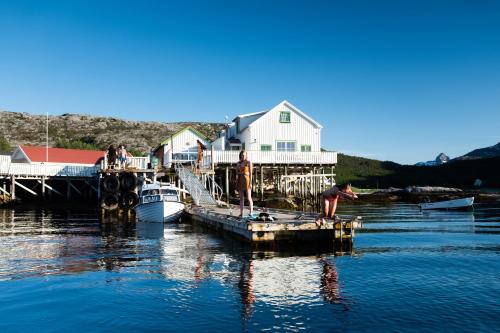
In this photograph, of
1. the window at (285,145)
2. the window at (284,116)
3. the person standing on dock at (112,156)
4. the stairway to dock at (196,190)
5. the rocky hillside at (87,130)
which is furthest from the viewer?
the rocky hillside at (87,130)

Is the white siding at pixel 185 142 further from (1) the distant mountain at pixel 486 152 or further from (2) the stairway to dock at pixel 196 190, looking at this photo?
(1) the distant mountain at pixel 486 152

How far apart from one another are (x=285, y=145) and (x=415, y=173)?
54070 mm

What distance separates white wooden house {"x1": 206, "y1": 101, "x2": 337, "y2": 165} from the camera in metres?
42.9

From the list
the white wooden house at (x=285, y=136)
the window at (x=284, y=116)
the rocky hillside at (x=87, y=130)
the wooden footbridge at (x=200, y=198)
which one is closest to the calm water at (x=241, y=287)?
the wooden footbridge at (x=200, y=198)

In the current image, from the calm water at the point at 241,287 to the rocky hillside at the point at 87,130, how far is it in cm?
9103

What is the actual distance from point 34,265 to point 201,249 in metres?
5.87

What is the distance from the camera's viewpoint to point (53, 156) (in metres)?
52.1

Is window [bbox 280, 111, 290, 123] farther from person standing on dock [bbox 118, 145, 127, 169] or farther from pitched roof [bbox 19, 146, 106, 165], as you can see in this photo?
pitched roof [bbox 19, 146, 106, 165]

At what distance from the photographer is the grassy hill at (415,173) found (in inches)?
3253

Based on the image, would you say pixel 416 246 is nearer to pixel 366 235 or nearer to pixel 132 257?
pixel 366 235

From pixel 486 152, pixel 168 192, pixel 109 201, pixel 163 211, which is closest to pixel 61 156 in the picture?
pixel 109 201

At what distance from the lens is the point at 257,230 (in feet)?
55.0

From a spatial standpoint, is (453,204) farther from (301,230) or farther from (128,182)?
(301,230)

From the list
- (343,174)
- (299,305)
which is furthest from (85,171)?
(343,174)
